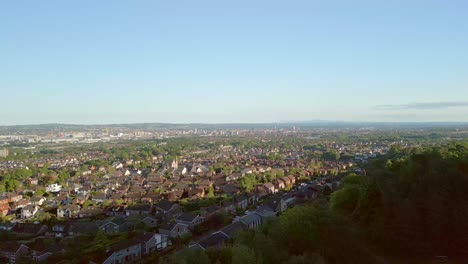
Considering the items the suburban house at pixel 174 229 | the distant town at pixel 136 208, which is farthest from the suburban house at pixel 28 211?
the suburban house at pixel 174 229

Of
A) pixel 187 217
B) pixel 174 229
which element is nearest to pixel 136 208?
pixel 187 217

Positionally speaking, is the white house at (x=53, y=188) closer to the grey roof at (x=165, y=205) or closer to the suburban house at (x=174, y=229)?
the grey roof at (x=165, y=205)

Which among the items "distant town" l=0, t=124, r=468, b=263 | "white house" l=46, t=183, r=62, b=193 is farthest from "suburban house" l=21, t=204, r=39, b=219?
"white house" l=46, t=183, r=62, b=193

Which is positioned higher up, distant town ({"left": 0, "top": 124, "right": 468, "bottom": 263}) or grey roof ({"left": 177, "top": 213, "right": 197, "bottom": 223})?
grey roof ({"left": 177, "top": 213, "right": 197, "bottom": 223})

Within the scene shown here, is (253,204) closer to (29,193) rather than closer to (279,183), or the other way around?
(279,183)

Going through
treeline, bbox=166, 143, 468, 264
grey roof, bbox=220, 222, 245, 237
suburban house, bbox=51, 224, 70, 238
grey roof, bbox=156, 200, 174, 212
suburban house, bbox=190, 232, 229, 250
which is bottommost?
suburban house, bbox=51, 224, 70, 238

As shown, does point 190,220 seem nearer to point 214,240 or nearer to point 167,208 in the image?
point 167,208

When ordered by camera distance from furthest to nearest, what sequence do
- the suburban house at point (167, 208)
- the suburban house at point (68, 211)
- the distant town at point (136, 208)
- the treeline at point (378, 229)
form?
the suburban house at point (68, 211) < the suburban house at point (167, 208) < the distant town at point (136, 208) < the treeline at point (378, 229)

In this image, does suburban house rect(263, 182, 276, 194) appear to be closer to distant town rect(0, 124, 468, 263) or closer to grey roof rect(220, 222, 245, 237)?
distant town rect(0, 124, 468, 263)

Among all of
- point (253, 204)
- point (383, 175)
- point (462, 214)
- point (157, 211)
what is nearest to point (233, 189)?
point (253, 204)
